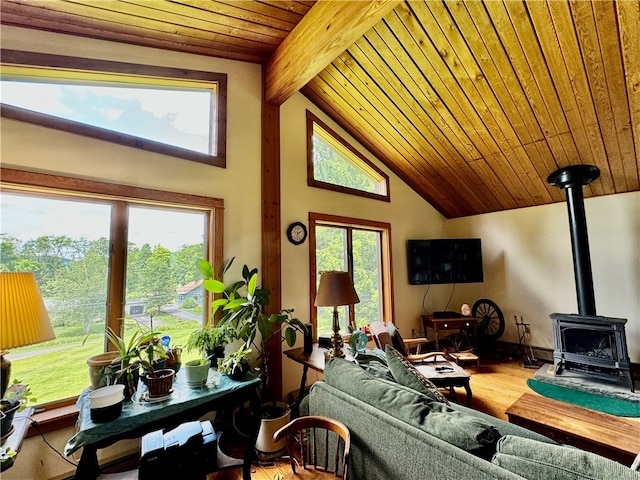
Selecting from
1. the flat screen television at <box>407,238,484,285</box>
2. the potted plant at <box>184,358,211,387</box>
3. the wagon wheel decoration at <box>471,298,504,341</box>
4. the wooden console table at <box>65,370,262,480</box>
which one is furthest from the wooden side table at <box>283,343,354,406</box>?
the wagon wheel decoration at <box>471,298,504,341</box>

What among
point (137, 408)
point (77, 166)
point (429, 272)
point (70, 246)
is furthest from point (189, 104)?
point (429, 272)

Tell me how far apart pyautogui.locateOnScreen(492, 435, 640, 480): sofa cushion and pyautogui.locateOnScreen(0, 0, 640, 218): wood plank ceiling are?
8.98 ft

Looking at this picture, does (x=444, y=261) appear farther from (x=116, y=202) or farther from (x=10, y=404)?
(x=10, y=404)

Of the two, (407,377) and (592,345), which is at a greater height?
(407,377)

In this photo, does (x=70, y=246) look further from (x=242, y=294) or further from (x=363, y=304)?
(x=363, y=304)

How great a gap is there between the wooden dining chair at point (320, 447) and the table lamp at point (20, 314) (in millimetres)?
1199

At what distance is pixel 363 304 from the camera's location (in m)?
4.25

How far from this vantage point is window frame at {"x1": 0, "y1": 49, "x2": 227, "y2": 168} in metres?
2.04

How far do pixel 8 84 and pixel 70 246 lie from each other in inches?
46.8

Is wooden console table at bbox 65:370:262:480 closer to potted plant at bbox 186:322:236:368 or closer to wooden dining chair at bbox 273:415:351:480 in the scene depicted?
potted plant at bbox 186:322:236:368

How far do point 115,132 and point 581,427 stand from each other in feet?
14.2

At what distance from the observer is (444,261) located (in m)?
4.88

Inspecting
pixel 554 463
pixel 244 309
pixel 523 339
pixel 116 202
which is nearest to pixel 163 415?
pixel 244 309

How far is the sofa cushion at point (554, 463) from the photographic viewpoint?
925mm
